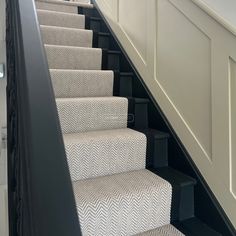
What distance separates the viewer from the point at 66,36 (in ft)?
7.18

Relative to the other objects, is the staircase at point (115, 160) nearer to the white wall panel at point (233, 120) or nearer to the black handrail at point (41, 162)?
the white wall panel at point (233, 120)

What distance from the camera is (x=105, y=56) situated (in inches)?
82.4

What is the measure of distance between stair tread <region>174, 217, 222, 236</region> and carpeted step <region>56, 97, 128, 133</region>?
2.17 ft

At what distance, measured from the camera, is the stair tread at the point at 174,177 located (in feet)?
4.09

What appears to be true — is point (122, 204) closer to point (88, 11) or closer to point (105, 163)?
point (105, 163)

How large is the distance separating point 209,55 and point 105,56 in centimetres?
105

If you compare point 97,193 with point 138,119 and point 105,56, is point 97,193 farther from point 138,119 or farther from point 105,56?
point 105,56

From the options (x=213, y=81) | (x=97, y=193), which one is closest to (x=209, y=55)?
(x=213, y=81)

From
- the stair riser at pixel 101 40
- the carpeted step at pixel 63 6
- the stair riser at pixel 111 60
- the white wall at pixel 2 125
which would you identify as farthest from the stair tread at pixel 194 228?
the carpeted step at pixel 63 6

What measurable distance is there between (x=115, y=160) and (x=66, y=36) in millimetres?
1317

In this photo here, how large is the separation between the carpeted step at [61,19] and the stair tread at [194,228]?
6.60 ft

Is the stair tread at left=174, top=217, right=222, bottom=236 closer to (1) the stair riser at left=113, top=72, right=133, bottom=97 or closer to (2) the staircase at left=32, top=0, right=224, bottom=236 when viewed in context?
(2) the staircase at left=32, top=0, right=224, bottom=236

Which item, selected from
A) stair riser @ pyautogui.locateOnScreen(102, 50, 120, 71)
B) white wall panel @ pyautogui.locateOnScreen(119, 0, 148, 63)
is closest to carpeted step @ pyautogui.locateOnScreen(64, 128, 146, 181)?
white wall panel @ pyautogui.locateOnScreen(119, 0, 148, 63)

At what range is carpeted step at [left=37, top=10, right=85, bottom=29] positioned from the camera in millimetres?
2359
